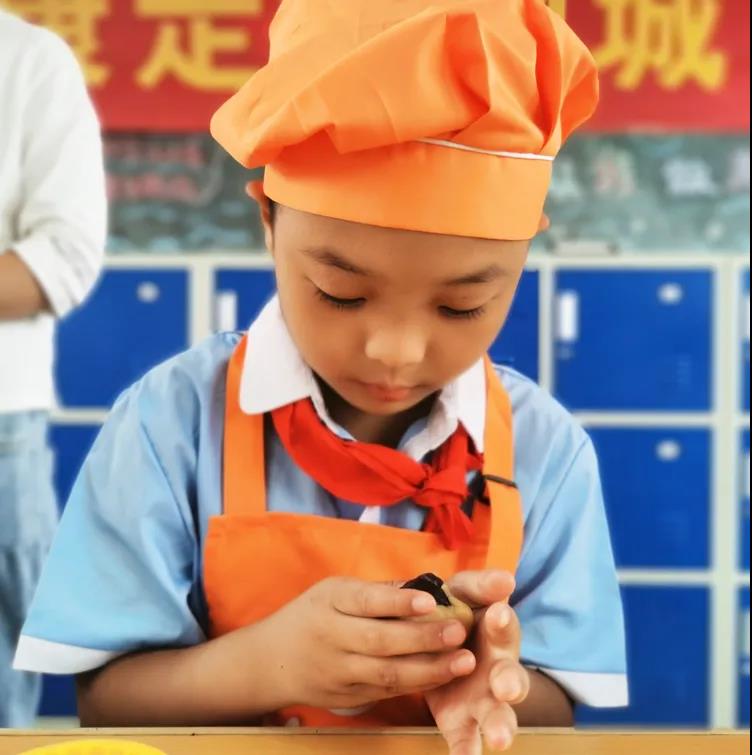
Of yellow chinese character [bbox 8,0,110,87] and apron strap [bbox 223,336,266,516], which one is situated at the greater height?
yellow chinese character [bbox 8,0,110,87]

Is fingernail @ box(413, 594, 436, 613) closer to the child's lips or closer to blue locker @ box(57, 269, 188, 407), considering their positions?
the child's lips

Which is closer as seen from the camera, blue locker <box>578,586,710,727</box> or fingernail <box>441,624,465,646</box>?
fingernail <box>441,624,465,646</box>

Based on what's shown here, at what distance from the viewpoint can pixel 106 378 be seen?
7.30 ft

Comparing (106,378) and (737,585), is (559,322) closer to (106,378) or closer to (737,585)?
(737,585)

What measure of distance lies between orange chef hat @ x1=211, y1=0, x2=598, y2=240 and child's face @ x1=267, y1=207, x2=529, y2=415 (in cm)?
Result: 1

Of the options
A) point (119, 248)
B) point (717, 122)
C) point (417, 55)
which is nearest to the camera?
point (417, 55)

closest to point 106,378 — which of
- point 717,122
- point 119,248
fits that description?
point 119,248

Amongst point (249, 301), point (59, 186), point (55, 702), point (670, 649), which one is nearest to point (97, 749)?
point (59, 186)

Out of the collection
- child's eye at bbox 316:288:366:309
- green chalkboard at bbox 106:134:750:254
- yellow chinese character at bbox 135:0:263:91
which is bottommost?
child's eye at bbox 316:288:366:309

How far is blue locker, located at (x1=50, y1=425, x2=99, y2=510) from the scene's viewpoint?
2.26 meters

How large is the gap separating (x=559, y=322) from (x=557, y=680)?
4.66 ft

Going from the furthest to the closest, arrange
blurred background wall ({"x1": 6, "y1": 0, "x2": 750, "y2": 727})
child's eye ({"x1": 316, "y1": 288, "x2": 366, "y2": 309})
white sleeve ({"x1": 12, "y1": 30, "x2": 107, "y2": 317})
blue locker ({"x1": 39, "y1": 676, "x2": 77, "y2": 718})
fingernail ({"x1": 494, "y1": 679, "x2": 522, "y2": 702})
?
blue locker ({"x1": 39, "y1": 676, "x2": 77, "y2": 718}) < blurred background wall ({"x1": 6, "y1": 0, "x2": 750, "y2": 727}) < white sleeve ({"x1": 12, "y1": 30, "x2": 107, "y2": 317}) < child's eye ({"x1": 316, "y1": 288, "x2": 366, "y2": 309}) < fingernail ({"x1": 494, "y1": 679, "x2": 522, "y2": 702})

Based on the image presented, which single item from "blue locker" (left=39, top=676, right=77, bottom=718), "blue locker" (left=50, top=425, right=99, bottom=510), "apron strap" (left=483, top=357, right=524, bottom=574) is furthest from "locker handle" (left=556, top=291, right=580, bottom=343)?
"apron strap" (left=483, top=357, right=524, bottom=574)

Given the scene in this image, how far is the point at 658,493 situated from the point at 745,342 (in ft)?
1.21
